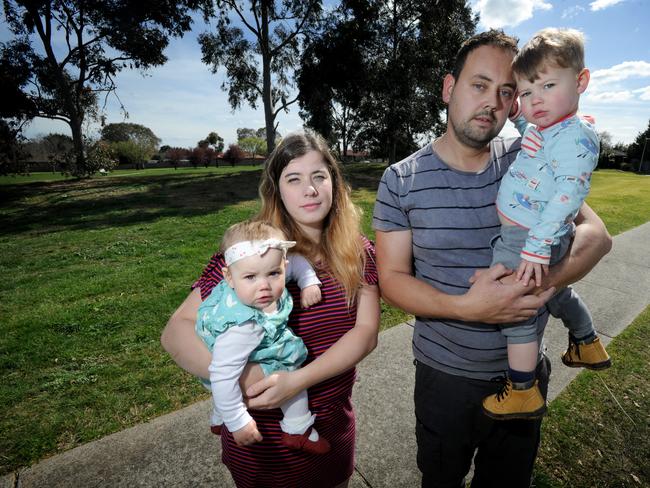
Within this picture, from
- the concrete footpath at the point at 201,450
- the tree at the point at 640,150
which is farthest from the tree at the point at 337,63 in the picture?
the tree at the point at 640,150

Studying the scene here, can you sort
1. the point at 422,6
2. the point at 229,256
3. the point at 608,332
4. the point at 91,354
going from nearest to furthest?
the point at 229,256 → the point at 91,354 → the point at 608,332 → the point at 422,6

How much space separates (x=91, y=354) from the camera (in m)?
4.00

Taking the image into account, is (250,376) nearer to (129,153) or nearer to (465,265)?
(465,265)

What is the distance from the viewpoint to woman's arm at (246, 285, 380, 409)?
151cm

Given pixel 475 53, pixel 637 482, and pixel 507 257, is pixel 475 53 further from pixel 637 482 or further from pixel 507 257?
pixel 637 482

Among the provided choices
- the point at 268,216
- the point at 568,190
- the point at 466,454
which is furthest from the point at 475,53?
the point at 466,454

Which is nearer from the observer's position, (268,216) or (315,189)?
(315,189)

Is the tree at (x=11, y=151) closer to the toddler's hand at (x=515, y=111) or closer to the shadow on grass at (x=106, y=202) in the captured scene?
the shadow on grass at (x=106, y=202)

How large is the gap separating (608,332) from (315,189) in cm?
483

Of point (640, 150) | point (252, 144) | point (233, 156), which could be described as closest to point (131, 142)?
point (233, 156)

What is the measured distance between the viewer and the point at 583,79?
5.71 feet

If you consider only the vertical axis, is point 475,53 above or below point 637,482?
above

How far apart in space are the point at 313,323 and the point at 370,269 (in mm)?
447

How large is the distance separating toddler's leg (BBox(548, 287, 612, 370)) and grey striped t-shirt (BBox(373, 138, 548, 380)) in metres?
0.40
